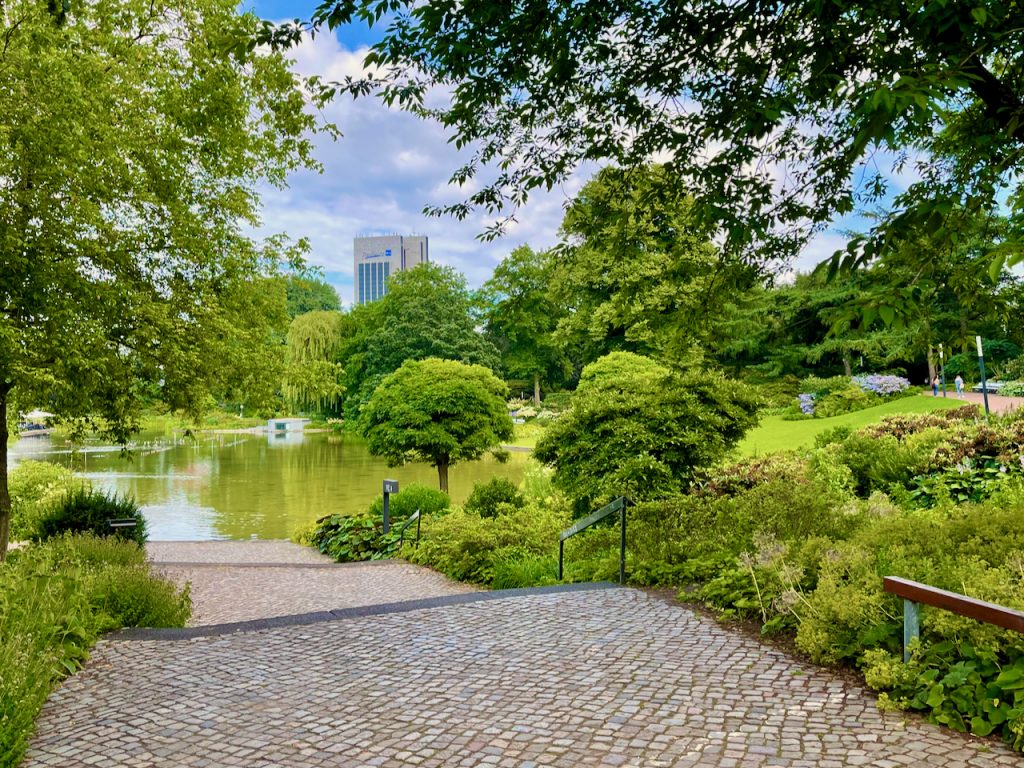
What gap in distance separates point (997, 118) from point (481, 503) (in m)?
10.6

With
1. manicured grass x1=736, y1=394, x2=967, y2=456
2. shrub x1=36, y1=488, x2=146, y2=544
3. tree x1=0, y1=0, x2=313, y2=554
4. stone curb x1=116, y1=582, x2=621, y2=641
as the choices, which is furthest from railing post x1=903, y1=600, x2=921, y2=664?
manicured grass x1=736, y1=394, x2=967, y2=456

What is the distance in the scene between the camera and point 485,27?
447 cm

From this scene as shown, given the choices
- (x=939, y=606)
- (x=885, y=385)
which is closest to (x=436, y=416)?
(x=939, y=606)

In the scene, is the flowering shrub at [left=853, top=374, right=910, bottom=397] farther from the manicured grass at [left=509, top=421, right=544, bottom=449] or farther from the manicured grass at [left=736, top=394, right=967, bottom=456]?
the manicured grass at [left=509, top=421, right=544, bottom=449]

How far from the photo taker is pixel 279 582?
31.4ft

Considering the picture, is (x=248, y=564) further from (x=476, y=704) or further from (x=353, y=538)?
(x=476, y=704)

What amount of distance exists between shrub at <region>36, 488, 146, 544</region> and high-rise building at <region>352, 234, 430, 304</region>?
13006 cm

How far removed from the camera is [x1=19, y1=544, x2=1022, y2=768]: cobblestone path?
308 centimetres

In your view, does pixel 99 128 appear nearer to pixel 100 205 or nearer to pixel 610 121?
pixel 100 205

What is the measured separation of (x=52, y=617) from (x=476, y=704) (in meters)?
2.74

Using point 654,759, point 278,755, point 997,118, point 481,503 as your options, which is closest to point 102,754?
point 278,755

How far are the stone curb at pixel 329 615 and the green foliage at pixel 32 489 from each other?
26.2 feet

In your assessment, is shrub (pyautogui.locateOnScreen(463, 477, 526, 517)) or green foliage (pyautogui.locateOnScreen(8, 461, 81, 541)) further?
shrub (pyautogui.locateOnScreen(463, 477, 526, 517))

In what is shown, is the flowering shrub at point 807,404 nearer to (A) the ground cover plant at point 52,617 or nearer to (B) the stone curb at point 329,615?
(B) the stone curb at point 329,615
